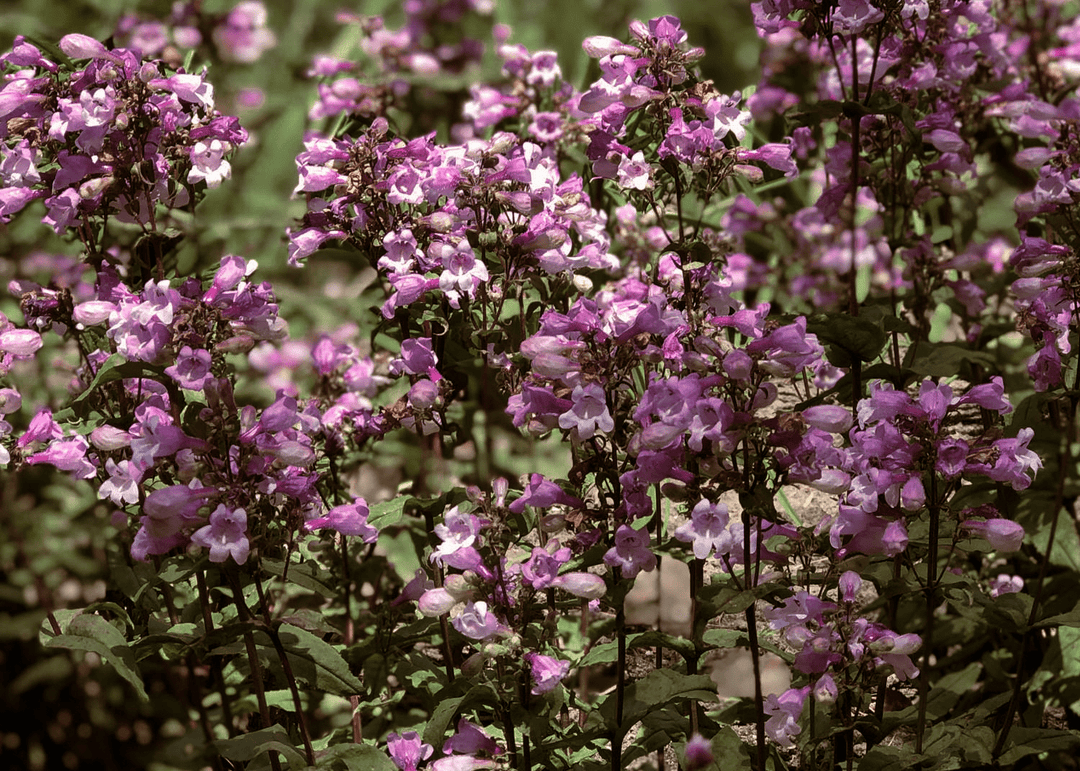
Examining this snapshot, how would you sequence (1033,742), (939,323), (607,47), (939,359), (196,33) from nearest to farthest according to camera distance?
(1033,742), (607,47), (939,359), (939,323), (196,33)

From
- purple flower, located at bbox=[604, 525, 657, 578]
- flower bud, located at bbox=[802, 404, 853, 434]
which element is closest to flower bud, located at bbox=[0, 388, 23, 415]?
purple flower, located at bbox=[604, 525, 657, 578]

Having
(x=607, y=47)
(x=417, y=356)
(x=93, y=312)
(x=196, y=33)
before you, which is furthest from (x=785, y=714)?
(x=196, y=33)

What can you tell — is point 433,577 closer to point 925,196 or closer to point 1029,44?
point 925,196

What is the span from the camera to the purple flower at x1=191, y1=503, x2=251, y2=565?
225 cm

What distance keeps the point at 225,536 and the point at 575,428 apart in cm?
70

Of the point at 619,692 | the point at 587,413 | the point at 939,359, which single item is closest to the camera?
the point at 587,413

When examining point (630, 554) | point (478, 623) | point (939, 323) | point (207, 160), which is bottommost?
point (478, 623)

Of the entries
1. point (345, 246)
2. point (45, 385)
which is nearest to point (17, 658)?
point (45, 385)

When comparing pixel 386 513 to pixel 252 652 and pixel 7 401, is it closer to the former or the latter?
pixel 252 652

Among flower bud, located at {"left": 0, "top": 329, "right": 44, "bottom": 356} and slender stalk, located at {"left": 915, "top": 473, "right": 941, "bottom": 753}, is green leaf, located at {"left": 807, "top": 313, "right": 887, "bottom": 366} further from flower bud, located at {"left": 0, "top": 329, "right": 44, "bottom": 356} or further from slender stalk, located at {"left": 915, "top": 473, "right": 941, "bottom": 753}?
flower bud, located at {"left": 0, "top": 329, "right": 44, "bottom": 356}

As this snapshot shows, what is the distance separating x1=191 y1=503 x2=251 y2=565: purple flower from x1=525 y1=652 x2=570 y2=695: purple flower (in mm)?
599

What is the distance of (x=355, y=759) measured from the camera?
8.27ft

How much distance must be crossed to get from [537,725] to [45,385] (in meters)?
2.83

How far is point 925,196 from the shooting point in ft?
11.6
